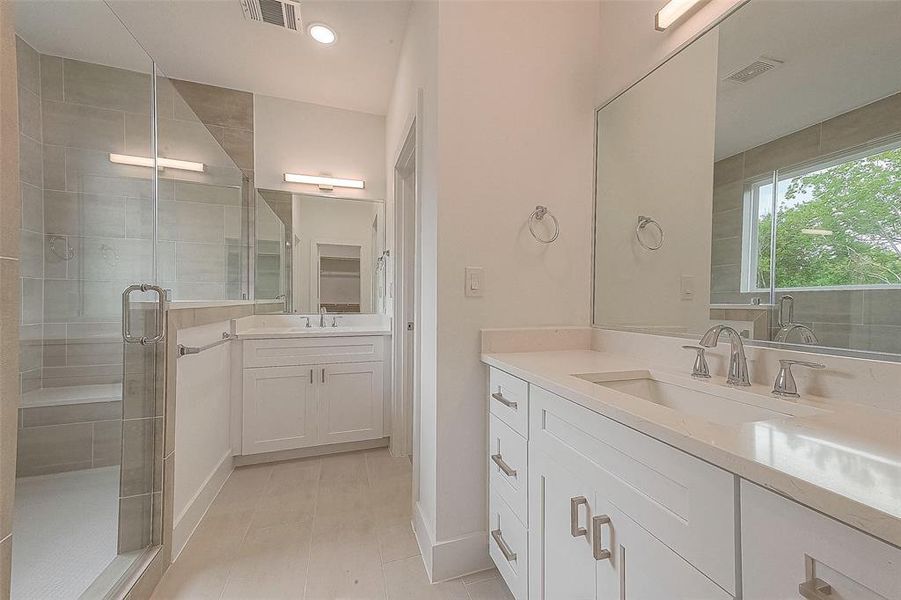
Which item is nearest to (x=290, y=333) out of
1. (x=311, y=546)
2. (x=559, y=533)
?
(x=311, y=546)

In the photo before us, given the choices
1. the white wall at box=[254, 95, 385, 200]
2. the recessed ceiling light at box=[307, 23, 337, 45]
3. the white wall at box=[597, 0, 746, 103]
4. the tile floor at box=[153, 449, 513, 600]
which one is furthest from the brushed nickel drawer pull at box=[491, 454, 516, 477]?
the recessed ceiling light at box=[307, 23, 337, 45]

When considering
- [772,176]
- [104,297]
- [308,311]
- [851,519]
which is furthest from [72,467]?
[772,176]

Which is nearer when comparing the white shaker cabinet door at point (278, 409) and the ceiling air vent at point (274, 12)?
the ceiling air vent at point (274, 12)

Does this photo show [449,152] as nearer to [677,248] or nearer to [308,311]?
[677,248]

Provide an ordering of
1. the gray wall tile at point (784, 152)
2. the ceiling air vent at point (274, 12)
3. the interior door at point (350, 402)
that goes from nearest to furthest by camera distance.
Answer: the gray wall tile at point (784, 152) → the ceiling air vent at point (274, 12) → the interior door at point (350, 402)

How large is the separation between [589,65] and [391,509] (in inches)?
95.5

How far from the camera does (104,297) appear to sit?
4.65ft

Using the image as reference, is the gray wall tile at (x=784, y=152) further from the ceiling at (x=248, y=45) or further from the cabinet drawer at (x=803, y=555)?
the ceiling at (x=248, y=45)

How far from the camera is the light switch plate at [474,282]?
55.8 inches

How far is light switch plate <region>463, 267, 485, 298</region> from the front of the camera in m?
1.42

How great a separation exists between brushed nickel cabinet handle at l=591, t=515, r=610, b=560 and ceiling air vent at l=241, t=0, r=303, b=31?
2.57 meters

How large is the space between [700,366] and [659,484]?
60 cm

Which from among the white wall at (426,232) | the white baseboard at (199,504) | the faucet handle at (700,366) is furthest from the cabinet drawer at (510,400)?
the white baseboard at (199,504)

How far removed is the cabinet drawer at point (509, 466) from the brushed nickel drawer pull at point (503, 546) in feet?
0.47
